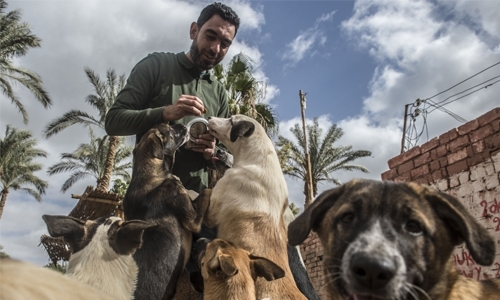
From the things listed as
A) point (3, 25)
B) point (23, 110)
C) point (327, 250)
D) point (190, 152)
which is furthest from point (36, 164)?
point (327, 250)

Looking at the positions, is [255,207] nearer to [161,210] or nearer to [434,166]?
[161,210]

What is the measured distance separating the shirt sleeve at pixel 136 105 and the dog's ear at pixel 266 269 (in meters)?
1.68

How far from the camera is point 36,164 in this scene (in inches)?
1377

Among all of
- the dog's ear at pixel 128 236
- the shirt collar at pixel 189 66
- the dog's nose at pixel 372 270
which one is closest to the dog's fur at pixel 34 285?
the dog's nose at pixel 372 270

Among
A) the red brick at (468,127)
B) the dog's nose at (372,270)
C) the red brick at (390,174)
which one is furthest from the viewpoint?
the red brick at (390,174)

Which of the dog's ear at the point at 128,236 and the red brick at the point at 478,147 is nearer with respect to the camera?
the dog's ear at the point at 128,236

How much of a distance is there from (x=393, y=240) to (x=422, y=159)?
6.46m

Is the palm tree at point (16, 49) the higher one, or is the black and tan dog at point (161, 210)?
the palm tree at point (16, 49)

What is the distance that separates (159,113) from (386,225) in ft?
8.12

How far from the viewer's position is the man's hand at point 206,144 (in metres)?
4.53

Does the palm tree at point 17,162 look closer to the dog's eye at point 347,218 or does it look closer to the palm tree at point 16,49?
the palm tree at point 16,49

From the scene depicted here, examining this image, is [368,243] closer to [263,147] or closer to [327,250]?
[327,250]

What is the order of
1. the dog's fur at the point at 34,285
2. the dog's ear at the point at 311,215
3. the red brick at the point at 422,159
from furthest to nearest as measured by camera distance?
the red brick at the point at 422,159, the dog's ear at the point at 311,215, the dog's fur at the point at 34,285

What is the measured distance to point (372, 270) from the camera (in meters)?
2.17
